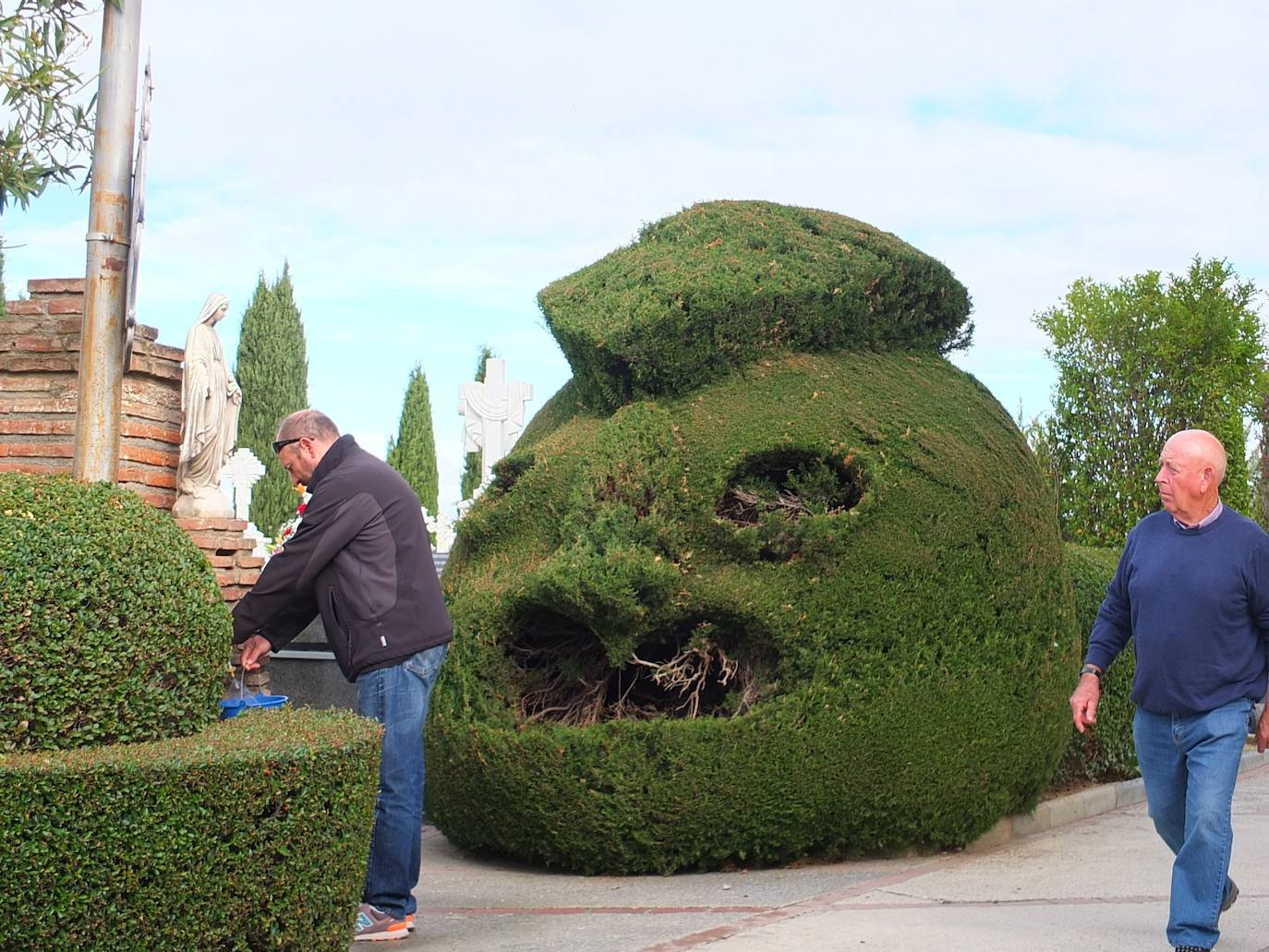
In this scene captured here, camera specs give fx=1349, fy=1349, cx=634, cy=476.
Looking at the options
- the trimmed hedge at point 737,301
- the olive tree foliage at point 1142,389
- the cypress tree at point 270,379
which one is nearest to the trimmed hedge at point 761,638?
the trimmed hedge at point 737,301

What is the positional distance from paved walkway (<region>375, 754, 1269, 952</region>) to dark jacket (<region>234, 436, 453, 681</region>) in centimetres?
108

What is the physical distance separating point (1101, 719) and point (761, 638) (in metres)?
3.09

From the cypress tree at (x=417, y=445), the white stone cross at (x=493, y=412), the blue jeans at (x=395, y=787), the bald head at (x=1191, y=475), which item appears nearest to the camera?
the bald head at (x=1191, y=475)

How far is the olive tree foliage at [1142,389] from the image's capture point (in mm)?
13695

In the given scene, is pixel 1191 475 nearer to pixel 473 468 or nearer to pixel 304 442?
pixel 304 442

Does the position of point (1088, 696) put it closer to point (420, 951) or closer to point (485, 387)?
point (420, 951)

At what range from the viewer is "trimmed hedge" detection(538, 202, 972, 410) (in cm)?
652

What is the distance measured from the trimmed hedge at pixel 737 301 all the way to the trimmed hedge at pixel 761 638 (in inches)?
7.5

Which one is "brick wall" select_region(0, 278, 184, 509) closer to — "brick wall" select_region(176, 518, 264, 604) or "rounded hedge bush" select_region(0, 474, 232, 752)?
"brick wall" select_region(176, 518, 264, 604)

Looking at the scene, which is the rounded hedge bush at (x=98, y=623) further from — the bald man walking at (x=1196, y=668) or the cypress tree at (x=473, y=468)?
the cypress tree at (x=473, y=468)

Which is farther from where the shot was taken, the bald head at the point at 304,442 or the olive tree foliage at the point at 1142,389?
the olive tree foliage at the point at 1142,389

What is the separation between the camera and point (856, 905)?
520 cm

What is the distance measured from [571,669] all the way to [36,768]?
9.78 ft

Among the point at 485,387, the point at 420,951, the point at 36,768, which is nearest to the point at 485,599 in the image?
the point at 420,951
